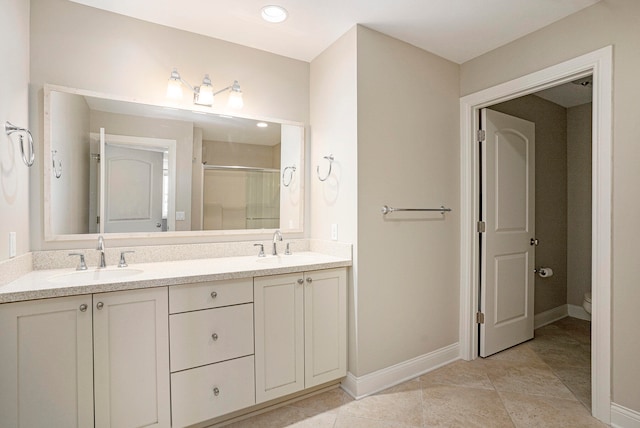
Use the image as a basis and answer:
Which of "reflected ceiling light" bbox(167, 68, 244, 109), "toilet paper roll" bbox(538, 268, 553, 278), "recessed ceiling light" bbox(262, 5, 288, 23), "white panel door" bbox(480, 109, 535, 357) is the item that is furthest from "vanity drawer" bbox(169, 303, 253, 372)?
"toilet paper roll" bbox(538, 268, 553, 278)

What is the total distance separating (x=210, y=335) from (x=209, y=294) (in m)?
0.22

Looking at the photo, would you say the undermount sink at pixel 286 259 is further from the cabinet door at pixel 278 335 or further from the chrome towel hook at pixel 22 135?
the chrome towel hook at pixel 22 135

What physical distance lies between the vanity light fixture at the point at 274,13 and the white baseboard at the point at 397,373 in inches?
94.3

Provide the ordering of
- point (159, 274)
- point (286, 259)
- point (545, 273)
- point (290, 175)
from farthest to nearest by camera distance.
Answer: point (545, 273)
point (290, 175)
point (286, 259)
point (159, 274)

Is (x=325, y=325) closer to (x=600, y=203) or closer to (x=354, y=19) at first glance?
(x=600, y=203)

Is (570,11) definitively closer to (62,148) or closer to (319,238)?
(319,238)

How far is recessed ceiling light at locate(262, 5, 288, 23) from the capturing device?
6.63ft

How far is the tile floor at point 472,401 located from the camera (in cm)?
192

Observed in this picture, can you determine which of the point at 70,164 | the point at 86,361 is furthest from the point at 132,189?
the point at 86,361

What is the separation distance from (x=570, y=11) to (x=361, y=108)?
1409mm

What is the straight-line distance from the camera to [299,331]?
2055mm

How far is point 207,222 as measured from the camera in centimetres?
237

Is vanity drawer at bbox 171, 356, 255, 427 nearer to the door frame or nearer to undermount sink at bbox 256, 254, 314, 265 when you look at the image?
undermount sink at bbox 256, 254, 314, 265

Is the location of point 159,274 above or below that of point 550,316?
above
